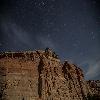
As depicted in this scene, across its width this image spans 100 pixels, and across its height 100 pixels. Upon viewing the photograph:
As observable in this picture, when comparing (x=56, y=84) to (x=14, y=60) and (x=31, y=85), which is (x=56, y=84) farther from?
(x=14, y=60)

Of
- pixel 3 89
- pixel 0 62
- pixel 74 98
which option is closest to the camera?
pixel 3 89

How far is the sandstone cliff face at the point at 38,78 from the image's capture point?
4966 centimetres

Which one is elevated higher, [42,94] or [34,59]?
[34,59]

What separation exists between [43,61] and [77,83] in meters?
12.9

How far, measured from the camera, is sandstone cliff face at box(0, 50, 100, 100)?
163 ft

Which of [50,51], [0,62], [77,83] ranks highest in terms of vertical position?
[50,51]

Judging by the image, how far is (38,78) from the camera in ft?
174

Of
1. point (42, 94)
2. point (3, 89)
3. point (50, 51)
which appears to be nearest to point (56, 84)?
point (42, 94)

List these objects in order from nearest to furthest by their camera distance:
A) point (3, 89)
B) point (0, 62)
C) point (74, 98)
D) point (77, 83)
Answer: point (3, 89)
point (0, 62)
point (74, 98)
point (77, 83)

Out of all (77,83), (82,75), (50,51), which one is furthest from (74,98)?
(50,51)

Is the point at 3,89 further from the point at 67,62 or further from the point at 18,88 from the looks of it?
the point at 67,62

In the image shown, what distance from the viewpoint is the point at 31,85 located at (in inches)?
2013

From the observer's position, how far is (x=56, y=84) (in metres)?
55.1

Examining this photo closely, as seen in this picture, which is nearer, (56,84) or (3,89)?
(3,89)
